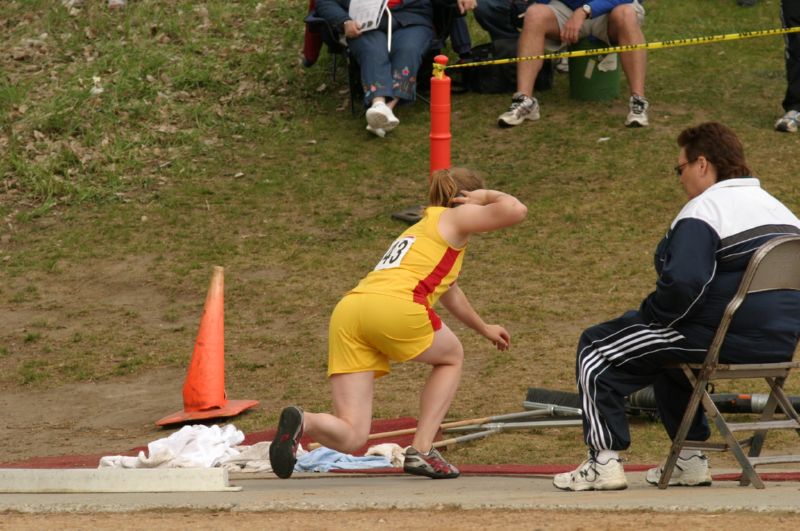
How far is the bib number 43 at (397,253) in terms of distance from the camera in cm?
573

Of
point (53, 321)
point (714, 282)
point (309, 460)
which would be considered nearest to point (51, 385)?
point (53, 321)

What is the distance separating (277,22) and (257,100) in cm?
193

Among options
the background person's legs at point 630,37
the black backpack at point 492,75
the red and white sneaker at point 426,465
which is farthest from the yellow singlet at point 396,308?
the black backpack at point 492,75

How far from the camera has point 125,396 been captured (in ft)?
25.8

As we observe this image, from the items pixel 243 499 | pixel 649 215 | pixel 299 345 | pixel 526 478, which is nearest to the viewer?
pixel 243 499

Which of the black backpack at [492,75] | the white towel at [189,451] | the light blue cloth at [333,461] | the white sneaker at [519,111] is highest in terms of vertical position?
the black backpack at [492,75]

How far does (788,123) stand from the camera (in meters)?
11.3

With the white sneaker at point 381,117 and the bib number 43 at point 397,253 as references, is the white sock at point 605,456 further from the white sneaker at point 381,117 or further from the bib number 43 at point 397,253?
the white sneaker at point 381,117

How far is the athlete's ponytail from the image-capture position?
591 cm

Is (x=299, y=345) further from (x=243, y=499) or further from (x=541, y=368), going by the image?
(x=243, y=499)

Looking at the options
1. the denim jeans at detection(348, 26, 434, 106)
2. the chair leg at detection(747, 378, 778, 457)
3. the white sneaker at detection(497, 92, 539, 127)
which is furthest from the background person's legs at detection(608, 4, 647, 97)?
the chair leg at detection(747, 378, 778, 457)

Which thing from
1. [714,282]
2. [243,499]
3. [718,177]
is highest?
[718,177]

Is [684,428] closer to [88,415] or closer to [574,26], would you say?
[88,415]

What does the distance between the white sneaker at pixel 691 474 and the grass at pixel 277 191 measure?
91 centimetres
